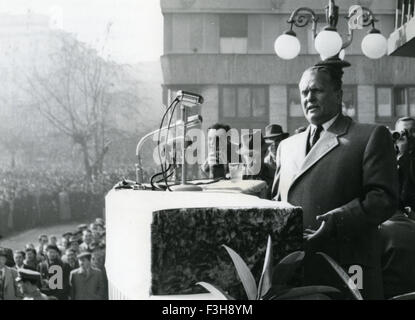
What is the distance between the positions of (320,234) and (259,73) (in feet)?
35.8

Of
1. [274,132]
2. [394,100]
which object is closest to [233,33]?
[394,100]

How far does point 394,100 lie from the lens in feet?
39.6

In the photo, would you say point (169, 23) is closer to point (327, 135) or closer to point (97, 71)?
point (97, 71)

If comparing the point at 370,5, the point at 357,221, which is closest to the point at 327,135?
the point at 357,221

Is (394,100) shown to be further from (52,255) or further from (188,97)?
(188,97)

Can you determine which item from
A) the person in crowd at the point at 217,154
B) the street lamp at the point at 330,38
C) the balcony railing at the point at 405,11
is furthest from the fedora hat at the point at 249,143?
the balcony railing at the point at 405,11

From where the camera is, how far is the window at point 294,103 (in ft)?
36.9

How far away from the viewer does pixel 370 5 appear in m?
8.75

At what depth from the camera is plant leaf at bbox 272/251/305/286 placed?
2.77 ft

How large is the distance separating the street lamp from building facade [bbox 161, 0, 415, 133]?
524 cm

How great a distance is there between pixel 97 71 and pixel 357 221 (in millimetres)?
10428

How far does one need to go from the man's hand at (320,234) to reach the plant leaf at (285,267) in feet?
0.98

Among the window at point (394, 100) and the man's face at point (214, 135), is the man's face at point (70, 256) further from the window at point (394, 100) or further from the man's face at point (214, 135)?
the window at point (394, 100)

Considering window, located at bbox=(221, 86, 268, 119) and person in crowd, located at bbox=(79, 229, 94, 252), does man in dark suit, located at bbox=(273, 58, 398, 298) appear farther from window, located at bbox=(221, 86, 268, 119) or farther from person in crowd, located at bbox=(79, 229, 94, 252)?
window, located at bbox=(221, 86, 268, 119)
